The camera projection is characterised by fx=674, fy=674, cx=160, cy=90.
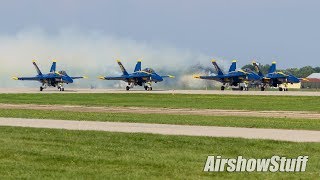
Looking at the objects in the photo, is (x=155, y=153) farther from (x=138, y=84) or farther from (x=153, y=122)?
(x=138, y=84)

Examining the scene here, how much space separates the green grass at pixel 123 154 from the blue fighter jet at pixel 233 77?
88.9 m

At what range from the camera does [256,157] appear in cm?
2169

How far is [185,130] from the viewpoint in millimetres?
31984

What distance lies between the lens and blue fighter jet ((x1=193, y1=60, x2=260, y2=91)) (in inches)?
4612

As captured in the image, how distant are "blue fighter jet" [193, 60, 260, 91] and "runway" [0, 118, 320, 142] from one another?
82.1 metres

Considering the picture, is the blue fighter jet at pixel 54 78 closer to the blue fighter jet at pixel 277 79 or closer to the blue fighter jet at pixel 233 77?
the blue fighter jet at pixel 233 77

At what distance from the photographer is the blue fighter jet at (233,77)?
11714cm

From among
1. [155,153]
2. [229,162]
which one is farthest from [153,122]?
[229,162]

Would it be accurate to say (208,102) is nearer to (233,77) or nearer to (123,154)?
(233,77)

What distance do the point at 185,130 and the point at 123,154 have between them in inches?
384

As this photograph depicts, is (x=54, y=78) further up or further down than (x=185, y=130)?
further up

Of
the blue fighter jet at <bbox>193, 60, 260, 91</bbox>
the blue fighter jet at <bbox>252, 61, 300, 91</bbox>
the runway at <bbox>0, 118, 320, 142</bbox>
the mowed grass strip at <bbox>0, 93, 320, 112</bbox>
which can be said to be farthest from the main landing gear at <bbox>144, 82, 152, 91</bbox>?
the runway at <bbox>0, 118, 320, 142</bbox>

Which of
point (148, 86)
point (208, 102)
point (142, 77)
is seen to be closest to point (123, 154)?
point (208, 102)

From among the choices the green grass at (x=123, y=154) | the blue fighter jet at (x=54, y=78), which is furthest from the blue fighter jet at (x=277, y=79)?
the green grass at (x=123, y=154)
